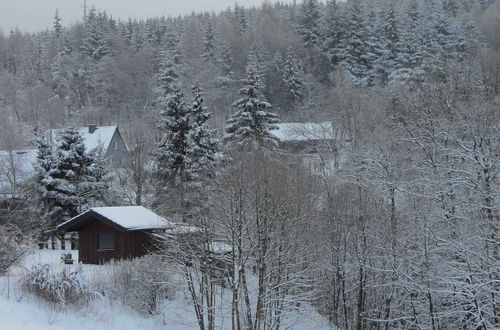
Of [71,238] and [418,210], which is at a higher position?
[418,210]

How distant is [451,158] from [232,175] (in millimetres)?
9228

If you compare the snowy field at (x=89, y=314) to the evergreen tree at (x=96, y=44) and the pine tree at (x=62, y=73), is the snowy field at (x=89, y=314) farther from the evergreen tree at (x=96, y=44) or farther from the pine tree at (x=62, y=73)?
the evergreen tree at (x=96, y=44)

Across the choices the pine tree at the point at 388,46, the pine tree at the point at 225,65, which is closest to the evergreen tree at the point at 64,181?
the pine tree at the point at 388,46

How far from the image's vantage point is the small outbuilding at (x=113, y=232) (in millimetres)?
26125

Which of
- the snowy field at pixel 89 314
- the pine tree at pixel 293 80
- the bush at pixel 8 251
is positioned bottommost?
A: the snowy field at pixel 89 314

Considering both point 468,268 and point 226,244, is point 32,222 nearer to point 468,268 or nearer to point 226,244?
point 226,244

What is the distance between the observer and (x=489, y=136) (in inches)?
787

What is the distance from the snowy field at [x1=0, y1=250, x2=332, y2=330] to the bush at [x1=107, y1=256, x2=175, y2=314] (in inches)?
14.4

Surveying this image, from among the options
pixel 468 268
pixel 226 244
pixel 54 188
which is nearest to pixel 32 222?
pixel 54 188

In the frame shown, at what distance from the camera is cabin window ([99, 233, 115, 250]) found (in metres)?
26.9

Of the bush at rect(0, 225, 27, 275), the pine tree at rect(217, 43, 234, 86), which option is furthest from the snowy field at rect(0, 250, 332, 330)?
the pine tree at rect(217, 43, 234, 86)

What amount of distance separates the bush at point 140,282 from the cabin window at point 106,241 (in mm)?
4518

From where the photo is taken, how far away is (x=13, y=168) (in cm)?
4162

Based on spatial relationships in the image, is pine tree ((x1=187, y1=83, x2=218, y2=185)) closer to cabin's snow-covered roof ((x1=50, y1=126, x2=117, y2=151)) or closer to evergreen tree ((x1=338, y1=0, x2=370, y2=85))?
cabin's snow-covered roof ((x1=50, y1=126, x2=117, y2=151))
